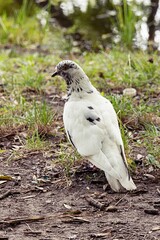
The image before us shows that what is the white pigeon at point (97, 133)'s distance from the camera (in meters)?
4.68

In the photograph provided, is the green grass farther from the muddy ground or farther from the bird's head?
the bird's head

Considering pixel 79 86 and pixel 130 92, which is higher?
pixel 79 86

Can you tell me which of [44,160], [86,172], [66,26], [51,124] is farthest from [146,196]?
[66,26]

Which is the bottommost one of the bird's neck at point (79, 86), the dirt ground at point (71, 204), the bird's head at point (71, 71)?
the dirt ground at point (71, 204)

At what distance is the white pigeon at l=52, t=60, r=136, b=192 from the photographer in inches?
184

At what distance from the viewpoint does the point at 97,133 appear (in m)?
4.82

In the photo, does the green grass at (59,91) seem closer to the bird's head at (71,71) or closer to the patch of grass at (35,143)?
the patch of grass at (35,143)

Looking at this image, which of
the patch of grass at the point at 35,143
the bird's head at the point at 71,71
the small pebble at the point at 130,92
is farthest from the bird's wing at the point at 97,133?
the small pebble at the point at 130,92

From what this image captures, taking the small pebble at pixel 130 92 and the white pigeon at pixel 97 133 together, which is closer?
the white pigeon at pixel 97 133

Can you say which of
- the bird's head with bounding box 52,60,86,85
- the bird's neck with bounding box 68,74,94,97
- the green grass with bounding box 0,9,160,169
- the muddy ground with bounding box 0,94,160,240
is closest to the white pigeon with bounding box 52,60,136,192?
the bird's neck with bounding box 68,74,94,97

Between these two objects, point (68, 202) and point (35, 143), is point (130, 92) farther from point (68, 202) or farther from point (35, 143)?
point (68, 202)

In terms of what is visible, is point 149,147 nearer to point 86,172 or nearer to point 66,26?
point 86,172

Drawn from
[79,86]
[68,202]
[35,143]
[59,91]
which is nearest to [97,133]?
[68,202]

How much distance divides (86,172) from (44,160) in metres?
0.48
